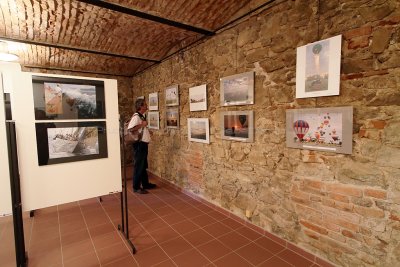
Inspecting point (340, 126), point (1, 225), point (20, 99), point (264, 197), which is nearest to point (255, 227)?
point (264, 197)

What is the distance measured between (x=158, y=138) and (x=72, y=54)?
2.42 meters

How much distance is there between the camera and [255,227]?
8.57 ft

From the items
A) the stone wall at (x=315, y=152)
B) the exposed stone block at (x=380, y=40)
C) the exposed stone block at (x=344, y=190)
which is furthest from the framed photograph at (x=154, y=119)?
the exposed stone block at (x=380, y=40)

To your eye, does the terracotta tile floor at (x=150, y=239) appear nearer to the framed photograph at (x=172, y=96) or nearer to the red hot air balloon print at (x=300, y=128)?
the red hot air balloon print at (x=300, y=128)

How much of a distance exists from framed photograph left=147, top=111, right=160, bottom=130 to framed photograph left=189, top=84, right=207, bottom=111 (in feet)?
4.80

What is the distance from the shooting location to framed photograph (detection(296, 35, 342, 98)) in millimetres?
1783

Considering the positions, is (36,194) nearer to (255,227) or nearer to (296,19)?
(255,227)

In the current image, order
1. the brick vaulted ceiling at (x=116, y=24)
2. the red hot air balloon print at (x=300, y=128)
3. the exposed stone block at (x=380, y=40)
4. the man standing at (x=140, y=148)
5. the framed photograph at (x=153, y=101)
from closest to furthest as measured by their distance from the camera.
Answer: the exposed stone block at (x=380, y=40) → the red hot air balloon print at (x=300, y=128) → the brick vaulted ceiling at (x=116, y=24) → the man standing at (x=140, y=148) → the framed photograph at (x=153, y=101)

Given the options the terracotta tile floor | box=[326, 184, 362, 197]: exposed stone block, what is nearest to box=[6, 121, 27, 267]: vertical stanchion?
the terracotta tile floor

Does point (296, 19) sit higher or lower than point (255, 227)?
higher

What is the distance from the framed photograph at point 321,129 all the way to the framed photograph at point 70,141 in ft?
6.65

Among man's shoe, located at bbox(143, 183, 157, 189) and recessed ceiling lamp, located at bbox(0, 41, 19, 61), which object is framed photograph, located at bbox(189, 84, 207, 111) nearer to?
man's shoe, located at bbox(143, 183, 157, 189)

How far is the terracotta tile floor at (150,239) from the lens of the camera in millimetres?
2105

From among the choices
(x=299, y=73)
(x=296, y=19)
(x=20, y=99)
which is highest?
(x=296, y=19)
